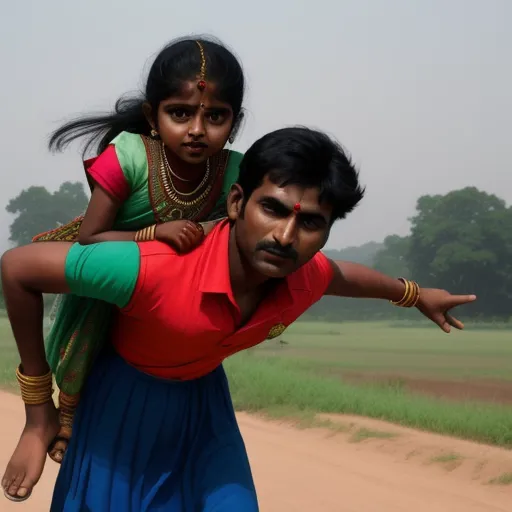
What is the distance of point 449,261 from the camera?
10633 mm

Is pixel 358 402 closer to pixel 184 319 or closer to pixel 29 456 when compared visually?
pixel 29 456

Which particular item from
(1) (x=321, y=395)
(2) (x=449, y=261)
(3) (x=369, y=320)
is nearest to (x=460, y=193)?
(2) (x=449, y=261)

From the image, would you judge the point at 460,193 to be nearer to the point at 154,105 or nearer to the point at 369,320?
the point at 369,320

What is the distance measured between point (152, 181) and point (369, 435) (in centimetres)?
422

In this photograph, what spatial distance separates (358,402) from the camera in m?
6.64

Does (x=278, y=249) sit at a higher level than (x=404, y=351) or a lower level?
lower

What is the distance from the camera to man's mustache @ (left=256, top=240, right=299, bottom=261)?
169 cm

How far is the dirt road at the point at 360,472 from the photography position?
13.6 ft

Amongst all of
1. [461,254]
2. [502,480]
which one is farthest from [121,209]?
[461,254]

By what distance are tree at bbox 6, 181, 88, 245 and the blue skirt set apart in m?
16.4

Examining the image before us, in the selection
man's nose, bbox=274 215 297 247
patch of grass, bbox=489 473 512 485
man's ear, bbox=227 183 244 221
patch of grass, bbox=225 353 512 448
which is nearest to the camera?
man's nose, bbox=274 215 297 247

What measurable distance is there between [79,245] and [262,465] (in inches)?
134

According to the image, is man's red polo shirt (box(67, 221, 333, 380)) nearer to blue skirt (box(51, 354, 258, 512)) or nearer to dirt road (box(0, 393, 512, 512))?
blue skirt (box(51, 354, 258, 512))

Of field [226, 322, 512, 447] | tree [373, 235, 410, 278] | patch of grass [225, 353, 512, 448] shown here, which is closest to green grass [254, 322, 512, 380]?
field [226, 322, 512, 447]
